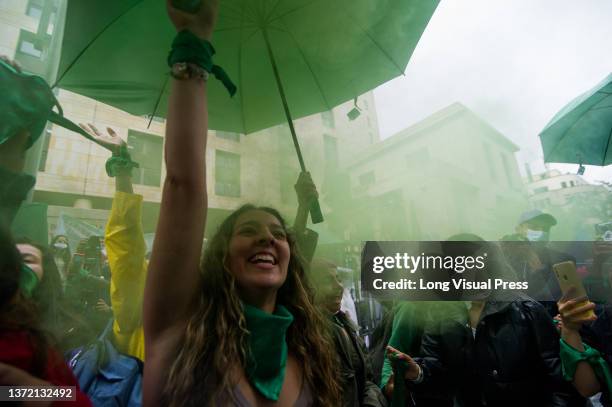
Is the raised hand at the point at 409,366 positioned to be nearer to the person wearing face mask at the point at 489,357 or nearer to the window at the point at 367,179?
the person wearing face mask at the point at 489,357

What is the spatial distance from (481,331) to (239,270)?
5.50ft

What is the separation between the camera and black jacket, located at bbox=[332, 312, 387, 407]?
1.45 metres

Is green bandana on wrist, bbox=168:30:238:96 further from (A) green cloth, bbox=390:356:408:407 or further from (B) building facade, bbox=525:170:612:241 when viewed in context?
(B) building facade, bbox=525:170:612:241

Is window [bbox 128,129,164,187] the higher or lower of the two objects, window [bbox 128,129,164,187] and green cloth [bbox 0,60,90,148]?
the higher

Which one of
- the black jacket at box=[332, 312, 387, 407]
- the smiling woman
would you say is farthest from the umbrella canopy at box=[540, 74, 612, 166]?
the smiling woman

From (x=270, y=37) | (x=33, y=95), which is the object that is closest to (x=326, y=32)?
(x=270, y=37)

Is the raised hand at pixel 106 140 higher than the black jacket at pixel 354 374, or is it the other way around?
the raised hand at pixel 106 140

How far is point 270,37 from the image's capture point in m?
2.04

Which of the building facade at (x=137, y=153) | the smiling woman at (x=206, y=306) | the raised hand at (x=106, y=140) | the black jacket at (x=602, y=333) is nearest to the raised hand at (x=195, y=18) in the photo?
the smiling woman at (x=206, y=306)

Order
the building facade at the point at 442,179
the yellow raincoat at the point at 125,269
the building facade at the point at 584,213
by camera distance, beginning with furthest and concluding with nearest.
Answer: the building facade at the point at 442,179 < the building facade at the point at 584,213 < the yellow raincoat at the point at 125,269

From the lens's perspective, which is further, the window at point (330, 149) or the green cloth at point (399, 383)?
the window at point (330, 149)

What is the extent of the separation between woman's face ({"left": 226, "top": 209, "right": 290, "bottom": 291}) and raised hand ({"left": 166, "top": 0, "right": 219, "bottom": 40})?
2.18 ft

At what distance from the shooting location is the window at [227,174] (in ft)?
27.5

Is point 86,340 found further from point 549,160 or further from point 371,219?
point 371,219
